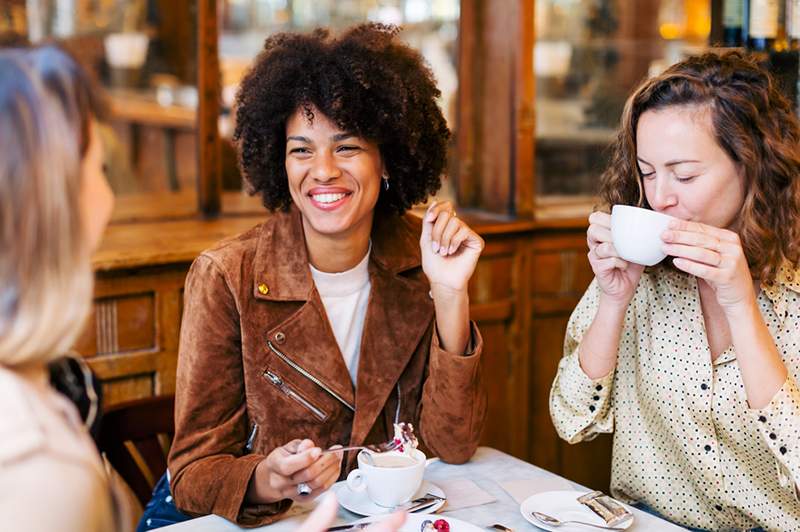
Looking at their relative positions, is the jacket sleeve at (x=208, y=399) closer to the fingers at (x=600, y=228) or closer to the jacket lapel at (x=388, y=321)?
the jacket lapel at (x=388, y=321)

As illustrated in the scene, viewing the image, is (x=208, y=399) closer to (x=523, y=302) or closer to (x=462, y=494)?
(x=462, y=494)

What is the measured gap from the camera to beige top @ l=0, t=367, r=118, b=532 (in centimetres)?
87

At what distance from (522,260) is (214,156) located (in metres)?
1.12

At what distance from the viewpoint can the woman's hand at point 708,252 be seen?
64.1 inches

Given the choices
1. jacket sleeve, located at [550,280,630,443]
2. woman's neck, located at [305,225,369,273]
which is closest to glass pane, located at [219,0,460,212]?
woman's neck, located at [305,225,369,273]

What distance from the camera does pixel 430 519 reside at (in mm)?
1497

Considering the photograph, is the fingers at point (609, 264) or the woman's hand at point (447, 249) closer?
the fingers at point (609, 264)

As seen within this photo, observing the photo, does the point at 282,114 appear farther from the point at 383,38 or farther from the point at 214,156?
the point at 214,156

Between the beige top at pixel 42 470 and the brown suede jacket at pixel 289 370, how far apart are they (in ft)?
2.78

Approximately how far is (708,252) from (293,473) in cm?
79

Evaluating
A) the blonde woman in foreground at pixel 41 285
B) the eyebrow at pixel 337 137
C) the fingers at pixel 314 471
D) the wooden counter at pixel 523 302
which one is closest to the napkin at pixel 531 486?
the fingers at pixel 314 471

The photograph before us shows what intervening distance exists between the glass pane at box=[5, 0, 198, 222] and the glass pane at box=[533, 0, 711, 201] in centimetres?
135

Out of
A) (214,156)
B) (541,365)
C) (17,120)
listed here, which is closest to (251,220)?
(214,156)

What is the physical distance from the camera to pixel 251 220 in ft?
10.5
